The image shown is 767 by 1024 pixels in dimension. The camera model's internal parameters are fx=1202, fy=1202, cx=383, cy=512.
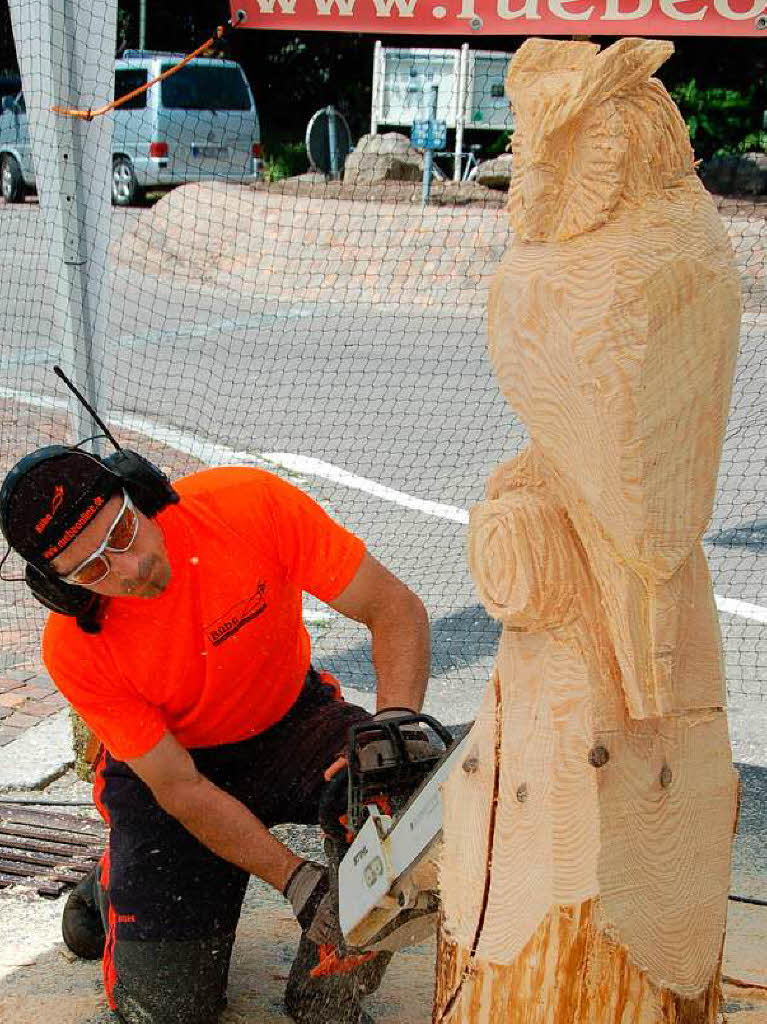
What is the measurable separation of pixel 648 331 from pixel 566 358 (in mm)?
88

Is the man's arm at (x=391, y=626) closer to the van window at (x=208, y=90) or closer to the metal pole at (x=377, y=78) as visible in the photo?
the metal pole at (x=377, y=78)

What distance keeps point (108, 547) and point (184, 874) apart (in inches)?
27.9

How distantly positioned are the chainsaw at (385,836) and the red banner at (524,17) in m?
1.74

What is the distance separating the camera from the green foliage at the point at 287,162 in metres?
18.5

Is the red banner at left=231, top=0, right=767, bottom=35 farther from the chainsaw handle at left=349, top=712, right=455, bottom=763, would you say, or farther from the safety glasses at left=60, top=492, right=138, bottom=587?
the chainsaw handle at left=349, top=712, right=455, bottom=763

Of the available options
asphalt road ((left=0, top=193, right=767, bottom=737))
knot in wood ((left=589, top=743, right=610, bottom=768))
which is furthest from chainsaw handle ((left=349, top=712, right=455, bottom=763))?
asphalt road ((left=0, top=193, right=767, bottom=737))

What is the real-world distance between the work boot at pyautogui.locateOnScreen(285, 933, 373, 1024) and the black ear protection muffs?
0.76 m

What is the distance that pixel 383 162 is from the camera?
1451 cm

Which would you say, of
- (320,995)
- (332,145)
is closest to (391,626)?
(320,995)

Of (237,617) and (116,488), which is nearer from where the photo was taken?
(116,488)

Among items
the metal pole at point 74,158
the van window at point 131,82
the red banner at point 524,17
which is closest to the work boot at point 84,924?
the metal pole at point 74,158

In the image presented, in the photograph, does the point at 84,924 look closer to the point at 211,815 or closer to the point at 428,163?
the point at 211,815

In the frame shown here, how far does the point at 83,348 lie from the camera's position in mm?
3207

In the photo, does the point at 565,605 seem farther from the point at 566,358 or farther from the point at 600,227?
the point at 600,227
